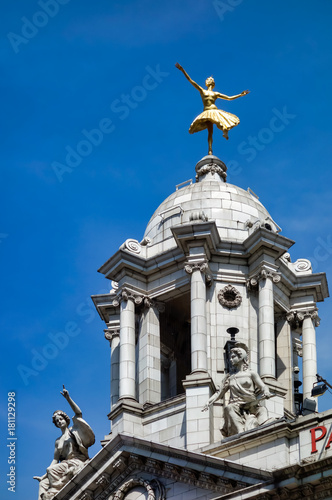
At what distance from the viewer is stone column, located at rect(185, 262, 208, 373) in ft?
212

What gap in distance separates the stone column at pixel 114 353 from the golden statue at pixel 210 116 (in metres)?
9.29

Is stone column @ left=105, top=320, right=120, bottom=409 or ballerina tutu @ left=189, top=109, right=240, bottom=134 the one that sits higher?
ballerina tutu @ left=189, top=109, right=240, bottom=134

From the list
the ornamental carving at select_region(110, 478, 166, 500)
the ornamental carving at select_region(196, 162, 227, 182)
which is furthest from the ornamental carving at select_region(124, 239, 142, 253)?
the ornamental carving at select_region(110, 478, 166, 500)

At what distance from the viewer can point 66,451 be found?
6300cm

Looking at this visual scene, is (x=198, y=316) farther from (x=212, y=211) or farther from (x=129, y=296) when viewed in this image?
(x=212, y=211)

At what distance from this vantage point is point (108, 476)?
195 feet

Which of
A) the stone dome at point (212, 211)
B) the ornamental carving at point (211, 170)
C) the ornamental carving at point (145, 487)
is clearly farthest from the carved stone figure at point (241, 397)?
the ornamental carving at point (211, 170)

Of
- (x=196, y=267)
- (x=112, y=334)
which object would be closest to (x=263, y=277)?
(x=196, y=267)

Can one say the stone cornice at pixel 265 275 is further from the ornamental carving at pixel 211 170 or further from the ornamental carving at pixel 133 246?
the ornamental carving at pixel 211 170

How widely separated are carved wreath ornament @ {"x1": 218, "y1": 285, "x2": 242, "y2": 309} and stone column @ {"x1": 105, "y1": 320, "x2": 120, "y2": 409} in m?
5.42

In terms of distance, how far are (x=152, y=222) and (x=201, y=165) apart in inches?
159

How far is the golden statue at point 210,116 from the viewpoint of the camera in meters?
74.1

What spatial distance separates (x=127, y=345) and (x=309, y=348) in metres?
7.44

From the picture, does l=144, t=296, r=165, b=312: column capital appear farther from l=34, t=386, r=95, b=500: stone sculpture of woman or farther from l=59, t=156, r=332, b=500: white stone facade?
l=34, t=386, r=95, b=500: stone sculpture of woman
